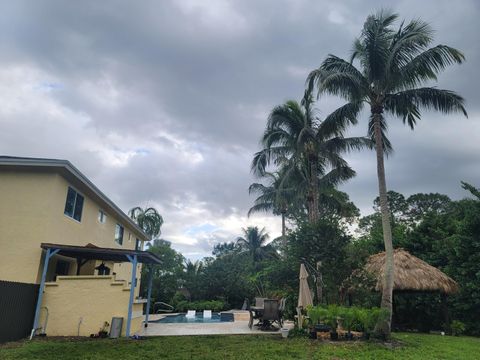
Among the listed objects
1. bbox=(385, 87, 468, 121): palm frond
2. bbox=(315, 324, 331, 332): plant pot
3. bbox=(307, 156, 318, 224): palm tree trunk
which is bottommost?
bbox=(315, 324, 331, 332): plant pot

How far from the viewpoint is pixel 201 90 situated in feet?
52.5

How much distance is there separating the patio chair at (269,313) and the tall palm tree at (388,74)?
4127mm

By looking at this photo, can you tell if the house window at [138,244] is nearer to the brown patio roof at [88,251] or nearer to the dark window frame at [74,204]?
the dark window frame at [74,204]

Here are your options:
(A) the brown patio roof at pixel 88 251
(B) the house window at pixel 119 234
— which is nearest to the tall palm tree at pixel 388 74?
(A) the brown patio roof at pixel 88 251

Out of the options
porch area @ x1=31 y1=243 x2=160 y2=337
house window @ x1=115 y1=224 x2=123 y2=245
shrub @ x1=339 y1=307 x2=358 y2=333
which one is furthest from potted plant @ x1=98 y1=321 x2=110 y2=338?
house window @ x1=115 y1=224 x2=123 y2=245

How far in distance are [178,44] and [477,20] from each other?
10.5m

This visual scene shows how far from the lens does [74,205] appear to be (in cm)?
1408

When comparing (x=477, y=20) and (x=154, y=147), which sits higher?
(x=477, y=20)

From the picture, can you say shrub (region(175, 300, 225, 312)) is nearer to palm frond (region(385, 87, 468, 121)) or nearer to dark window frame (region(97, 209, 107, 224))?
dark window frame (region(97, 209, 107, 224))

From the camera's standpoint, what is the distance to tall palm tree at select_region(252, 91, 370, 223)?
18.2 metres

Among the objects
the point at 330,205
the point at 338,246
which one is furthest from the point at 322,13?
the point at 330,205

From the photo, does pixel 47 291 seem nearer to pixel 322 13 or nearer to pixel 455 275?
pixel 322 13

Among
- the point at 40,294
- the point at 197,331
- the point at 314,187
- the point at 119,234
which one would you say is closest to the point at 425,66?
the point at 314,187

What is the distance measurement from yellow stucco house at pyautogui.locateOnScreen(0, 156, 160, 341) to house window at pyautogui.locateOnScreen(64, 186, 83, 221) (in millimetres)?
40
